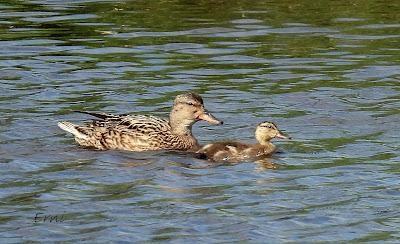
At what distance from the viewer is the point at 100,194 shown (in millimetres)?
11898

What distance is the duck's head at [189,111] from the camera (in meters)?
14.3

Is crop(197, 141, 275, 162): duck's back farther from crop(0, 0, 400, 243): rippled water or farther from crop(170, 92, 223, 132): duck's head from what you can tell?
crop(170, 92, 223, 132): duck's head

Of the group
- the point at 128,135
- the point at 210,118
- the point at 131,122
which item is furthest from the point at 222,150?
→ the point at 131,122

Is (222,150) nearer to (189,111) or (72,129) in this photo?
(189,111)

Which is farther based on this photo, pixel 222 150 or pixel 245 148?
pixel 245 148

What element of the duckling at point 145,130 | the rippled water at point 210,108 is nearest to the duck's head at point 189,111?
the duckling at point 145,130

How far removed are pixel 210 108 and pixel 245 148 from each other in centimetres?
202

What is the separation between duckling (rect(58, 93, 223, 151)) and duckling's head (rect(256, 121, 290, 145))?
490mm

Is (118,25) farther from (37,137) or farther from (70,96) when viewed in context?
(37,137)

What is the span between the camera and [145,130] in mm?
14211

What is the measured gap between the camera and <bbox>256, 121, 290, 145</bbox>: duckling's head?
45.4 ft

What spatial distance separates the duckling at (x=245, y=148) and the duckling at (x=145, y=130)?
501 millimetres

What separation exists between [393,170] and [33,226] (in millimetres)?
3582

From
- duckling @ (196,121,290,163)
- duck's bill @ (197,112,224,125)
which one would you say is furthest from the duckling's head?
duck's bill @ (197,112,224,125)
